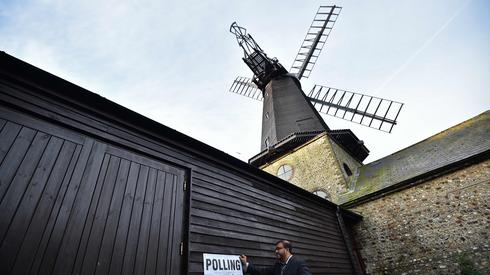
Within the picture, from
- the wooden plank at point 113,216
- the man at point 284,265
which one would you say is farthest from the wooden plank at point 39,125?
the man at point 284,265

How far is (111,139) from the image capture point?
3.97 m

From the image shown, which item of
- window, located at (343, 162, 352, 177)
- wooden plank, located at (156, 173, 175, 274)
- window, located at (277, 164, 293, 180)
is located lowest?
wooden plank, located at (156, 173, 175, 274)

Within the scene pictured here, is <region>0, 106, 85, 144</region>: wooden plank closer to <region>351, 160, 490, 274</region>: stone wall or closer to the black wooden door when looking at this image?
the black wooden door

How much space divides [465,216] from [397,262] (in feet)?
8.93

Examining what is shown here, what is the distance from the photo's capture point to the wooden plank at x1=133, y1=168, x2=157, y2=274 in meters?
3.35

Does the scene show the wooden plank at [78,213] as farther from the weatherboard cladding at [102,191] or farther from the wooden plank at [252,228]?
the wooden plank at [252,228]

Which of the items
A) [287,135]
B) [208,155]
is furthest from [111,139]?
[287,135]

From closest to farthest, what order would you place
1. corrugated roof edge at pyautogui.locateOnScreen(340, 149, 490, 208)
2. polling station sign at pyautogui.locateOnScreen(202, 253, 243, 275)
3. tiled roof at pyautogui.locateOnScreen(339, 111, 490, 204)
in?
polling station sign at pyautogui.locateOnScreen(202, 253, 243, 275)
corrugated roof edge at pyautogui.locateOnScreen(340, 149, 490, 208)
tiled roof at pyautogui.locateOnScreen(339, 111, 490, 204)

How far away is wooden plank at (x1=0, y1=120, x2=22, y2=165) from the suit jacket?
404 cm

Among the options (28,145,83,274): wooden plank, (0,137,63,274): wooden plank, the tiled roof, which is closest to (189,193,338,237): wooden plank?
(28,145,83,274): wooden plank

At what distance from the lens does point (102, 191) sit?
3477 millimetres

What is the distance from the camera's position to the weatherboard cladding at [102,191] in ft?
9.18

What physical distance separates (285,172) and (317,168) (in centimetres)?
201

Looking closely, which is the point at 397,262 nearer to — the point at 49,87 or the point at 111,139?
the point at 111,139
